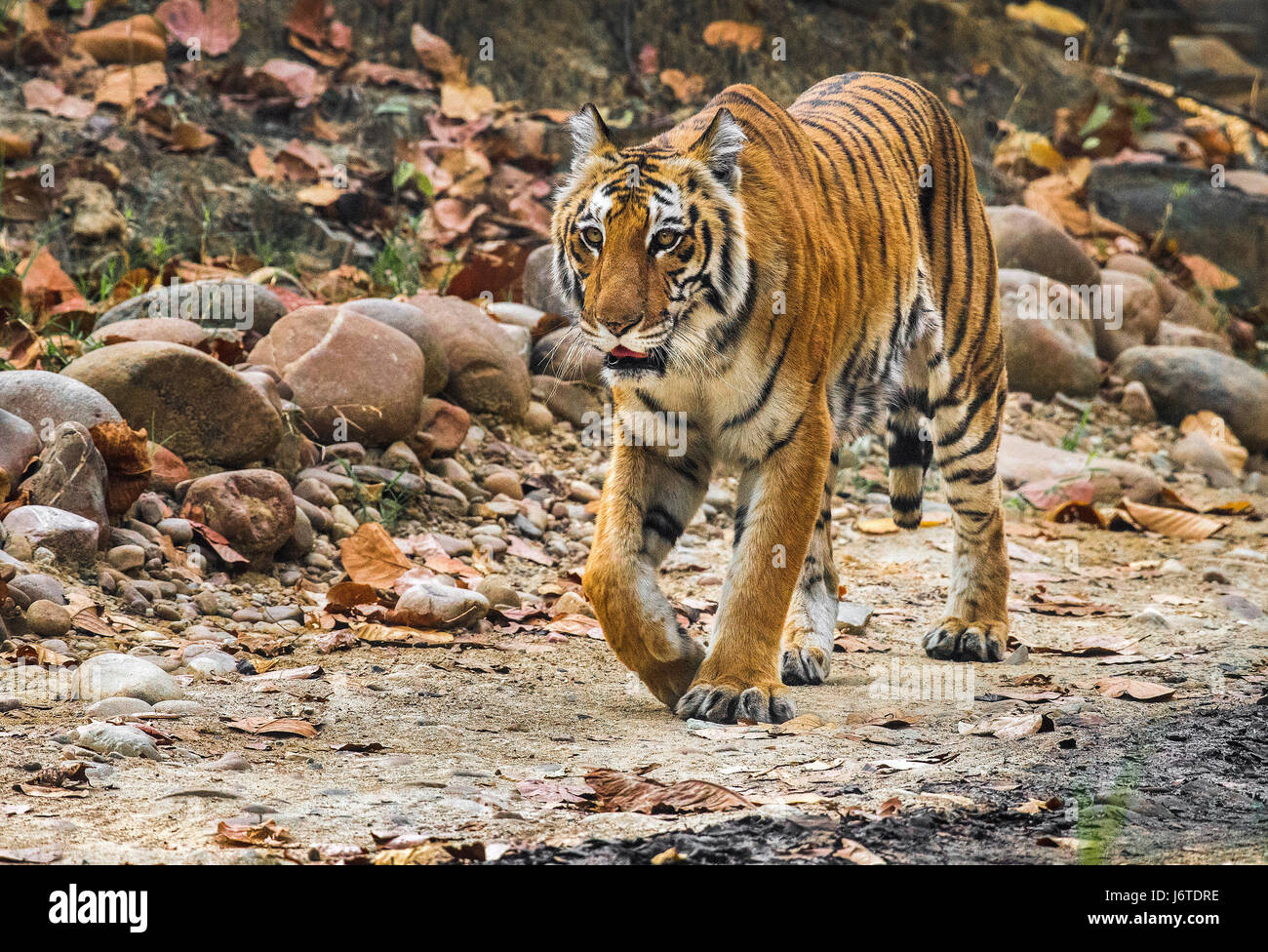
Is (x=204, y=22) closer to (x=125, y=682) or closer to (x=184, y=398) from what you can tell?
(x=184, y=398)

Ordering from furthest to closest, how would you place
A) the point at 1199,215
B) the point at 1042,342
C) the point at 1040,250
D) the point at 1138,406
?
the point at 1199,215
the point at 1040,250
the point at 1138,406
the point at 1042,342

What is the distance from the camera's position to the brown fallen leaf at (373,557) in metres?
4.49

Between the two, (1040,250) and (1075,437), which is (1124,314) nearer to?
(1040,250)

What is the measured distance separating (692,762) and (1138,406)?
5.87 m

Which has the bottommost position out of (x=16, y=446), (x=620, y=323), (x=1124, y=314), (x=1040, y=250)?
(x=16, y=446)

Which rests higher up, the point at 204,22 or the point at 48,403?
the point at 204,22

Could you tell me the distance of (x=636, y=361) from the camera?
341 centimetres

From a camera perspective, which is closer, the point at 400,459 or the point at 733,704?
the point at 733,704

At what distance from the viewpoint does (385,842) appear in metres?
2.25

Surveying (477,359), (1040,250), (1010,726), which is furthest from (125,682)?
(1040,250)

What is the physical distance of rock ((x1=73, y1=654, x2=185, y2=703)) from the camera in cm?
321

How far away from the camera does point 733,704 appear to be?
3.28 meters

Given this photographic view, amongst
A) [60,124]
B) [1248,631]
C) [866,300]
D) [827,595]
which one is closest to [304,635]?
[827,595]

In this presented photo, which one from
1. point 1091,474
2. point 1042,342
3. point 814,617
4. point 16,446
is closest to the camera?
point 16,446
